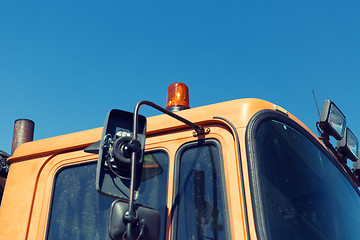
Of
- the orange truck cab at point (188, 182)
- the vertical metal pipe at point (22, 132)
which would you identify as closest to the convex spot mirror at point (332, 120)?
the orange truck cab at point (188, 182)

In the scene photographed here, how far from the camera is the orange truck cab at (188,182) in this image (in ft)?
6.89

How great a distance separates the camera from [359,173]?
3496mm

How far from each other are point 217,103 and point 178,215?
0.70 metres

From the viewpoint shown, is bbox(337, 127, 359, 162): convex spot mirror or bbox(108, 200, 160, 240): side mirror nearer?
bbox(108, 200, 160, 240): side mirror

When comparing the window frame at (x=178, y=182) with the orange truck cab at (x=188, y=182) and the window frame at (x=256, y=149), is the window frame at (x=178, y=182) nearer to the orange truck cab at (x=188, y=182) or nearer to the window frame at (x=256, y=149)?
the orange truck cab at (x=188, y=182)

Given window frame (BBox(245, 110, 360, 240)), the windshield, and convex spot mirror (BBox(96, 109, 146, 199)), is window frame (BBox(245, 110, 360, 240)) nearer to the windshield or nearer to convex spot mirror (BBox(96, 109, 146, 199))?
the windshield

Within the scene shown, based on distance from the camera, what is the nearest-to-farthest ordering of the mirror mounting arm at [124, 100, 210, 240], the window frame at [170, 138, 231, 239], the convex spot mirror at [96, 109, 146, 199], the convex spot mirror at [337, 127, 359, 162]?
1. the mirror mounting arm at [124, 100, 210, 240]
2. the convex spot mirror at [96, 109, 146, 199]
3. the window frame at [170, 138, 231, 239]
4. the convex spot mirror at [337, 127, 359, 162]

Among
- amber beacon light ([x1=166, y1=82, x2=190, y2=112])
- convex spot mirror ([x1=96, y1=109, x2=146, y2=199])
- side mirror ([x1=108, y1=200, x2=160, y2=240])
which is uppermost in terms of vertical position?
amber beacon light ([x1=166, y1=82, x2=190, y2=112])

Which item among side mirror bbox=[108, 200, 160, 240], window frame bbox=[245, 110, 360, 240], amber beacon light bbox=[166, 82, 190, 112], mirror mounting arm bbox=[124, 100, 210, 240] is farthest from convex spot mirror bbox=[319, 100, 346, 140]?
side mirror bbox=[108, 200, 160, 240]

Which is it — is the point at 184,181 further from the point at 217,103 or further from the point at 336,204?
the point at 336,204

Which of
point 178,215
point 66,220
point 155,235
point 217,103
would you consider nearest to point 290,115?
point 217,103

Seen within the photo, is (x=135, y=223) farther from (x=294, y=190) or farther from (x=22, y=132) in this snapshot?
(x=22, y=132)

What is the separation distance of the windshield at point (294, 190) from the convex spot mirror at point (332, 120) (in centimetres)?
34

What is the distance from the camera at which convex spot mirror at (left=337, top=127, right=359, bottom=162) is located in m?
3.29
